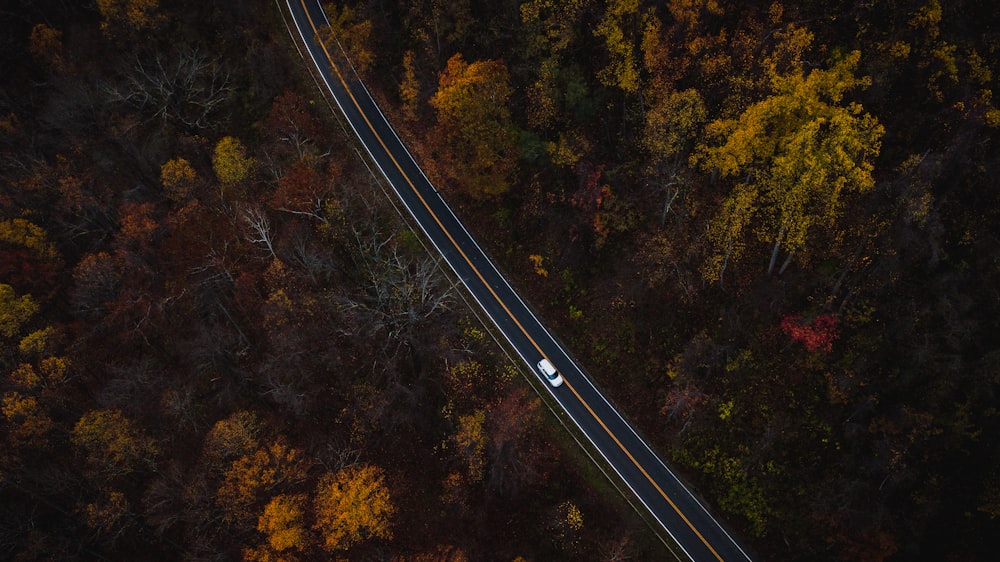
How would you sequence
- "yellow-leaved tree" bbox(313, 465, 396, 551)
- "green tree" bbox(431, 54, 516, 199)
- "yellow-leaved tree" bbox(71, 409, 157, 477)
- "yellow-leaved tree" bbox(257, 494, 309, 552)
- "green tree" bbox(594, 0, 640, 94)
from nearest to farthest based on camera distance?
"yellow-leaved tree" bbox(257, 494, 309, 552) < "yellow-leaved tree" bbox(313, 465, 396, 551) < "green tree" bbox(594, 0, 640, 94) < "yellow-leaved tree" bbox(71, 409, 157, 477) < "green tree" bbox(431, 54, 516, 199)

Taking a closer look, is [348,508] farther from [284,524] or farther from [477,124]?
[477,124]

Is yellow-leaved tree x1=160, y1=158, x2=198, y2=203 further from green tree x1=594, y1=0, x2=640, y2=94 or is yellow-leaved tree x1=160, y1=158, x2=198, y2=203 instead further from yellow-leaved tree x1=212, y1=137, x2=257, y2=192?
green tree x1=594, y1=0, x2=640, y2=94

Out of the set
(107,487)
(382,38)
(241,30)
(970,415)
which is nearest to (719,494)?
(970,415)

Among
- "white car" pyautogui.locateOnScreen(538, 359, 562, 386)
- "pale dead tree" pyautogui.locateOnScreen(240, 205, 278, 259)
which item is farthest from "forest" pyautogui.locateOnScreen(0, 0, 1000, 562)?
"white car" pyautogui.locateOnScreen(538, 359, 562, 386)

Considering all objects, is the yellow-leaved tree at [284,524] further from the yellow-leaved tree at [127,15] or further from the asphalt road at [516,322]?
the yellow-leaved tree at [127,15]

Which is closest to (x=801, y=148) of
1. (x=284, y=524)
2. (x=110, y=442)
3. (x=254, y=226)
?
(x=284, y=524)

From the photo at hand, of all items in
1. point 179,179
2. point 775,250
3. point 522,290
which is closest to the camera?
point 775,250

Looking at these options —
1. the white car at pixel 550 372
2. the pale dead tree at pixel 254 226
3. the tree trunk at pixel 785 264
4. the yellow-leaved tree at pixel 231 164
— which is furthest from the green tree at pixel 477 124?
the tree trunk at pixel 785 264
